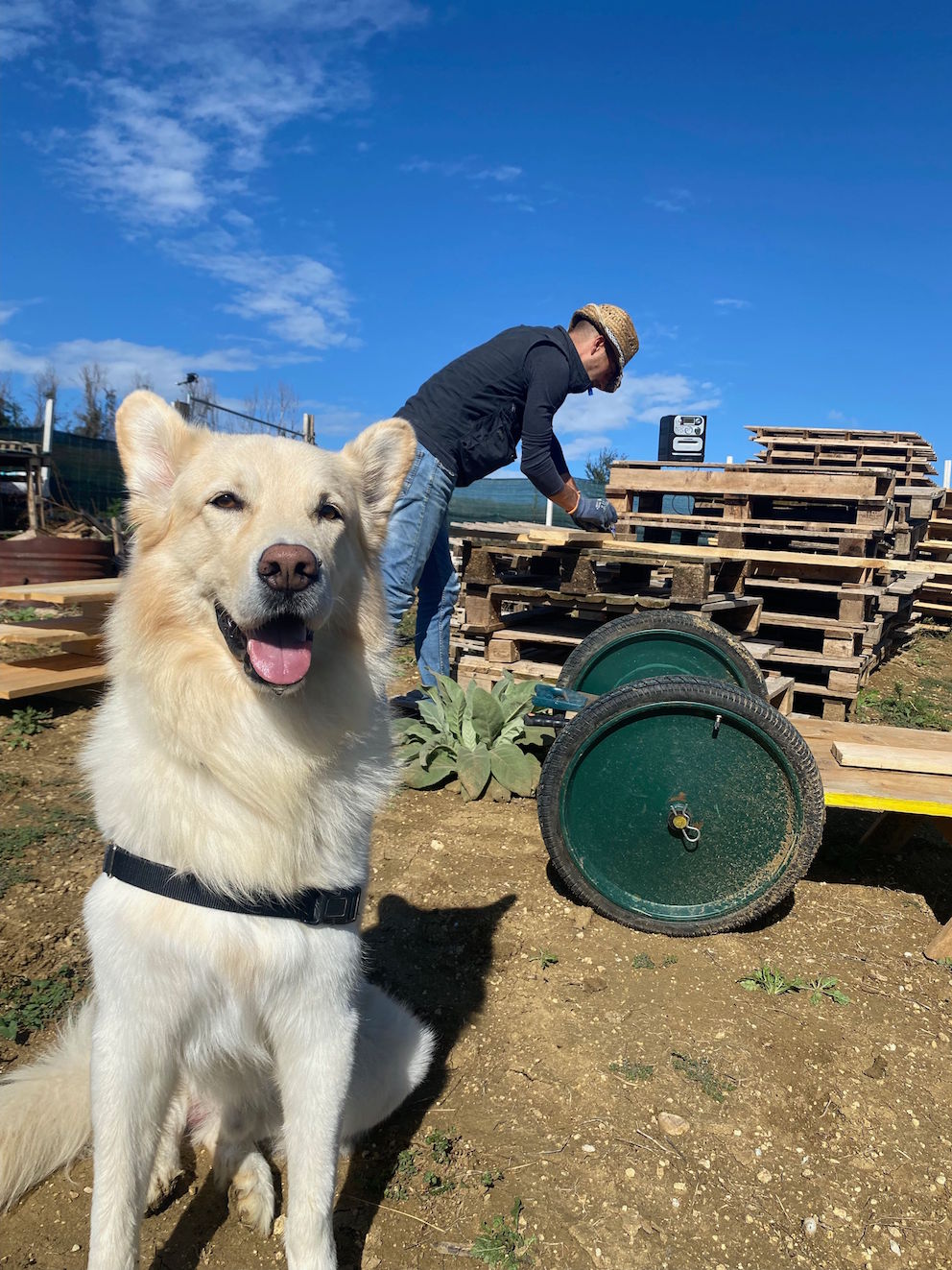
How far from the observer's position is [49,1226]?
1.97 metres

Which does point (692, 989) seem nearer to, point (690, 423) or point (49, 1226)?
point (49, 1226)

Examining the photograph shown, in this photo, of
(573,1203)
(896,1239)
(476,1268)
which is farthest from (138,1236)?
(896,1239)

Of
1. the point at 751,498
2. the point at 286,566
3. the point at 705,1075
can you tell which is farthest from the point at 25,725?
A: the point at 751,498

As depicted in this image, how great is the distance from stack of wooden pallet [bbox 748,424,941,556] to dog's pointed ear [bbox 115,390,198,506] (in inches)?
359

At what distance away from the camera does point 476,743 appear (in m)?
4.64

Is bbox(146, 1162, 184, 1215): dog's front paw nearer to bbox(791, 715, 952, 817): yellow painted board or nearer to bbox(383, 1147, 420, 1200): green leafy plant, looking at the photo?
bbox(383, 1147, 420, 1200): green leafy plant

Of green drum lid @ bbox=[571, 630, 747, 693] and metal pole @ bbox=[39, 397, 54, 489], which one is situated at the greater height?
metal pole @ bbox=[39, 397, 54, 489]

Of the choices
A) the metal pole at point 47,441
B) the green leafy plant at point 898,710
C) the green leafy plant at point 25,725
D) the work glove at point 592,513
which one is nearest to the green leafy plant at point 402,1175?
the work glove at point 592,513

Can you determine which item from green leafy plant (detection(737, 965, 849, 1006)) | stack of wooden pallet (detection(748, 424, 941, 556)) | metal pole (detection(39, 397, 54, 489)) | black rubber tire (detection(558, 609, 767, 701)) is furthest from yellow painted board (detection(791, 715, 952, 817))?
metal pole (detection(39, 397, 54, 489))

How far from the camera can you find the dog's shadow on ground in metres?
2.10

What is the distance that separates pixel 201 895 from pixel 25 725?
4532 millimetres

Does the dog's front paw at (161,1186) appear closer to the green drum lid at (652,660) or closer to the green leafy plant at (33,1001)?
the green leafy plant at (33,1001)

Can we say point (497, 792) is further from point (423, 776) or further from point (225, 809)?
point (225, 809)

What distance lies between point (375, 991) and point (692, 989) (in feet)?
4.18
